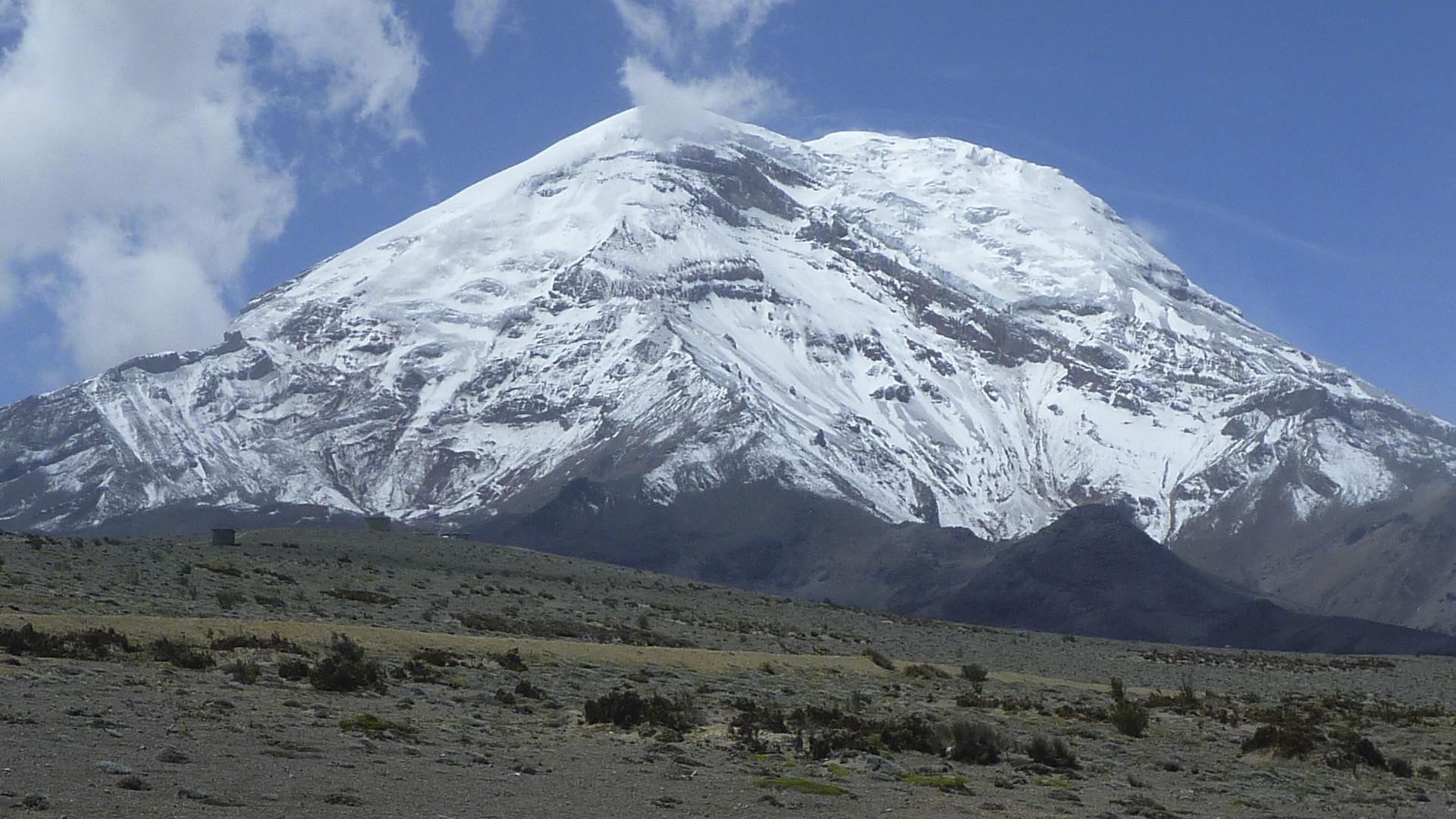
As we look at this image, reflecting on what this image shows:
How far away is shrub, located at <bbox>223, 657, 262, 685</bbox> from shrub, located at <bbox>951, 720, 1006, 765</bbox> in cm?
975

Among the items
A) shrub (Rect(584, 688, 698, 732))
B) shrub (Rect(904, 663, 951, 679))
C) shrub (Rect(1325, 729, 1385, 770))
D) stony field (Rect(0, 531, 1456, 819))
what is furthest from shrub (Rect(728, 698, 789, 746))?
shrub (Rect(904, 663, 951, 679))

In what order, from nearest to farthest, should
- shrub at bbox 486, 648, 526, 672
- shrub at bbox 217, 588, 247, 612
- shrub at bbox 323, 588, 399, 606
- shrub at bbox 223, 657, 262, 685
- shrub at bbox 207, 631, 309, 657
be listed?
shrub at bbox 223, 657, 262, 685 < shrub at bbox 207, 631, 309, 657 < shrub at bbox 486, 648, 526, 672 < shrub at bbox 217, 588, 247, 612 < shrub at bbox 323, 588, 399, 606

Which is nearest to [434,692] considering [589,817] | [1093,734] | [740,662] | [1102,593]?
[589,817]

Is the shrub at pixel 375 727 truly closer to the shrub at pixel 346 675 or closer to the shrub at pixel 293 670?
the shrub at pixel 346 675

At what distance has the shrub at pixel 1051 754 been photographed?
2286cm

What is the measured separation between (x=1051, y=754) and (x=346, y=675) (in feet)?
33.0

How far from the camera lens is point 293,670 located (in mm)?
23641

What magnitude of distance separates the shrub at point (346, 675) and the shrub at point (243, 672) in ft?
2.67

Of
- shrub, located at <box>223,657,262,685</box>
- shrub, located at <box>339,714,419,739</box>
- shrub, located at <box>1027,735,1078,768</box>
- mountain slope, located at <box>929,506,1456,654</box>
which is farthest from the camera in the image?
mountain slope, located at <box>929,506,1456,654</box>

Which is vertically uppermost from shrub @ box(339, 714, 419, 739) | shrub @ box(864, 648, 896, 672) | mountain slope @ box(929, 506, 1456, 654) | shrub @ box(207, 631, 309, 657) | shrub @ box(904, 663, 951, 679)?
mountain slope @ box(929, 506, 1456, 654)

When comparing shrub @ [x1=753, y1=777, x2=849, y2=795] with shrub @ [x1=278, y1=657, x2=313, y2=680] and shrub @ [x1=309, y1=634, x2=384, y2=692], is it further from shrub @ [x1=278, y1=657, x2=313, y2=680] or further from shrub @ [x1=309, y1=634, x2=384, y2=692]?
shrub @ [x1=278, y1=657, x2=313, y2=680]

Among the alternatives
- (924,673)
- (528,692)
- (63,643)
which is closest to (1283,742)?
(528,692)

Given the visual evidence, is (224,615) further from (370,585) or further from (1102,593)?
(1102,593)

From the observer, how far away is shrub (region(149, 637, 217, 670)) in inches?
923
